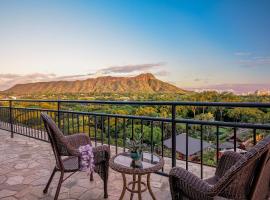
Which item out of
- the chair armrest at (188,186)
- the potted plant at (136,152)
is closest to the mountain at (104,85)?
the potted plant at (136,152)

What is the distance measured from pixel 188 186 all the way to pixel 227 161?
0.62 m

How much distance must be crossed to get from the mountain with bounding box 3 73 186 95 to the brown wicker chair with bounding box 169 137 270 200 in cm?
2139

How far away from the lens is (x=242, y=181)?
131 centimetres

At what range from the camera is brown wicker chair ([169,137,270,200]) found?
1219 mm

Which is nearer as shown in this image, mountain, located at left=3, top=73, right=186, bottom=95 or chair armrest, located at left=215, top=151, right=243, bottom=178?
chair armrest, located at left=215, top=151, right=243, bottom=178

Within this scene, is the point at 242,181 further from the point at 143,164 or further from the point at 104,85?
the point at 104,85

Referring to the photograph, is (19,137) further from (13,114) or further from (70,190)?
(70,190)

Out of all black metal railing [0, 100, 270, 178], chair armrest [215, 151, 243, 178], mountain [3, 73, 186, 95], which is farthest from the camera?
mountain [3, 73, 186, 95]

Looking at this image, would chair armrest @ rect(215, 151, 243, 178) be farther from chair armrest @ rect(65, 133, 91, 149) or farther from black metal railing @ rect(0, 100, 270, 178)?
chair armrest @ rect(65, 133, 91, 149)

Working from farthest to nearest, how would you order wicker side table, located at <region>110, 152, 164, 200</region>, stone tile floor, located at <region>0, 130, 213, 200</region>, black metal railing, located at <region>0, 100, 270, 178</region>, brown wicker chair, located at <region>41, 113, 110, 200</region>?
stone tile floor, located at <region>0, 130, 213, 200</region>, black metal railing, located at <region>0, 100, 270, 178</region>, brown wicker chair, located at <region>41, 113, 110, 200</region>, wicker side table, located at <region>110, 152, 164, 200</region>

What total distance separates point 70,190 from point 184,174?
1825 mm

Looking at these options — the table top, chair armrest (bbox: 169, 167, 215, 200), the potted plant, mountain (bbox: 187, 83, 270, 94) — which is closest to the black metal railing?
the table top

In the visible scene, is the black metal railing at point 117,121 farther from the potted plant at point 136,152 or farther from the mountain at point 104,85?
the mountain at point 104,85

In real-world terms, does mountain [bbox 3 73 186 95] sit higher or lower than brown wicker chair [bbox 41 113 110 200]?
higher
